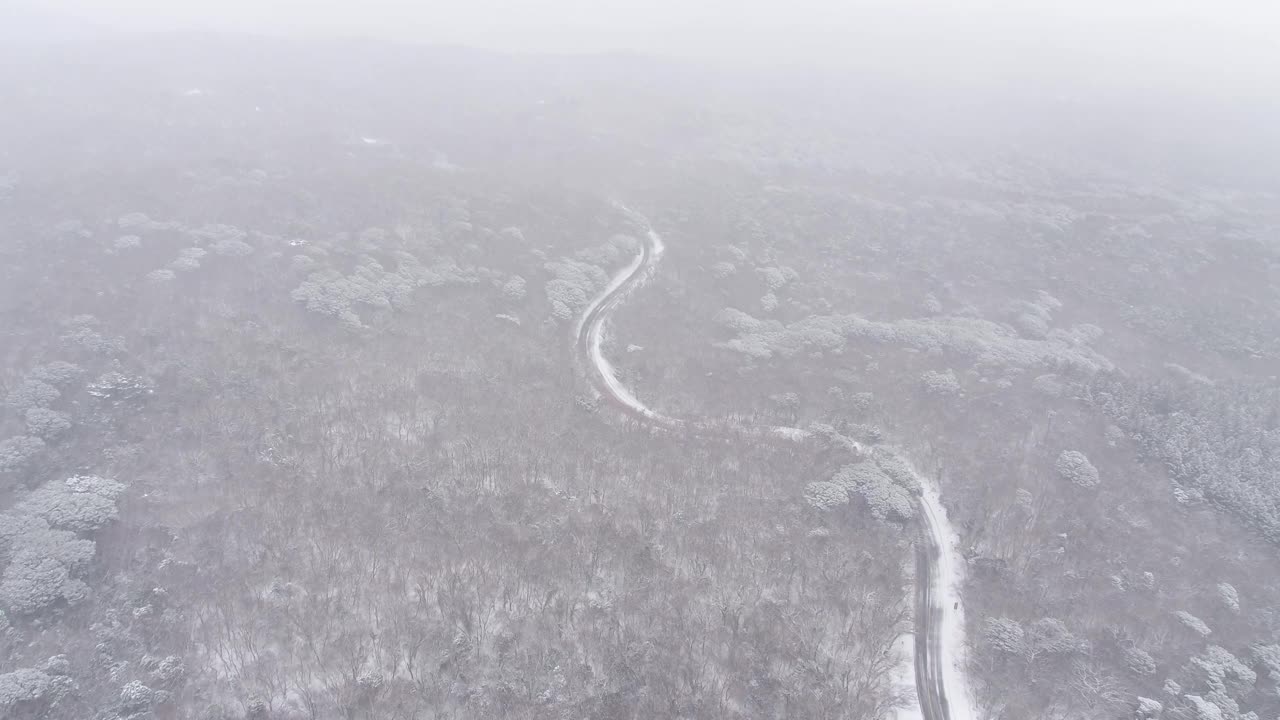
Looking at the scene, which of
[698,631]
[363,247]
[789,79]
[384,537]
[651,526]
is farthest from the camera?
[789,79]

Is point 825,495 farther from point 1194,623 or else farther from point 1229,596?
point 1229,596

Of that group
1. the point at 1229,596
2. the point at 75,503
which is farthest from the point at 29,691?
the point at 1229,596

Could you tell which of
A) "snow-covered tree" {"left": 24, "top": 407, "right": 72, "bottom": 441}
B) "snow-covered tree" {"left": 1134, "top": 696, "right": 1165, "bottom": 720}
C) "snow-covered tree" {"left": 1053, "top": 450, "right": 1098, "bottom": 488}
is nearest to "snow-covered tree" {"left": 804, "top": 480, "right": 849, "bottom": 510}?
"snow-covered tree" {"left": 1053, "top": 450, "right": 1098, "bottom": 488}

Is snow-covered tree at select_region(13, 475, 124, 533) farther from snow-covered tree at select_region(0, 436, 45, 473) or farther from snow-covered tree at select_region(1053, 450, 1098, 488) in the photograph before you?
snow-covered tree at select_region(1053, 450, 1098, 488)

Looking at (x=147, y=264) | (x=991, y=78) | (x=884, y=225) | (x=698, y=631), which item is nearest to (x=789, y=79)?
(x=991, y=78)

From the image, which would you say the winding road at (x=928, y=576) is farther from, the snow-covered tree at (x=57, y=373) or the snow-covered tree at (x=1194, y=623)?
the snow-covered tree at (x=57, y=373)

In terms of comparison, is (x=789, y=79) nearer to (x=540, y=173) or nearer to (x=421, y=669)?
(x=540, y=173)
